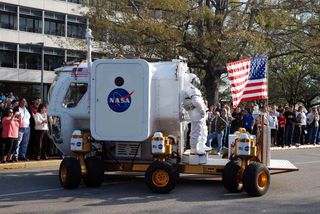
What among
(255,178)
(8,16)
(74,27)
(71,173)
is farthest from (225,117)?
(74,27)

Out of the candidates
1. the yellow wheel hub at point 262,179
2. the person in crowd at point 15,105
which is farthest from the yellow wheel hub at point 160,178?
the person in crowd at point 15,105

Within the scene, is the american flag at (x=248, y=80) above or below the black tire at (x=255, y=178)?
above

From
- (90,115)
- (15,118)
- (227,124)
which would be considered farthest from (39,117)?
(227,124)

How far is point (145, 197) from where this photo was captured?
10.3m

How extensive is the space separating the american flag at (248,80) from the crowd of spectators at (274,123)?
6.10 m

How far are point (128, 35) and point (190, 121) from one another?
1313cm

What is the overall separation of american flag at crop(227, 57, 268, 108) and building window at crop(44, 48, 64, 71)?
126ft

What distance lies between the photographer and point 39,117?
15859mm

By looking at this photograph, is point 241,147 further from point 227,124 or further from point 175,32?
point 175,32

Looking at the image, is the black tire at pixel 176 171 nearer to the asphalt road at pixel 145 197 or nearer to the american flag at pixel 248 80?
the asphalt road at pixel 145 197

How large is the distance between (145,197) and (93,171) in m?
1.47

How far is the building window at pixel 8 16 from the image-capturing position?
151 feet

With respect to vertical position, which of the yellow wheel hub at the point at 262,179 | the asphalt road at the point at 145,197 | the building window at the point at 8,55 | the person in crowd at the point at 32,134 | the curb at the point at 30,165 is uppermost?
the building window at the point at 8,55

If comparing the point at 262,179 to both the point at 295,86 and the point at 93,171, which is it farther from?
the point at 295,86
